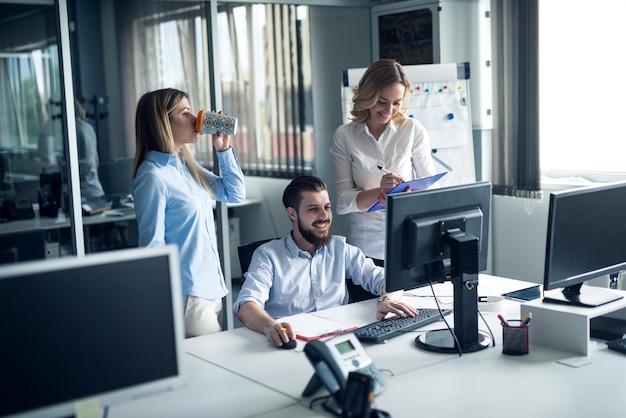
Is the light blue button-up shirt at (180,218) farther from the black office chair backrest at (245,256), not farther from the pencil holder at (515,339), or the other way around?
the pencil holder at (515,339)

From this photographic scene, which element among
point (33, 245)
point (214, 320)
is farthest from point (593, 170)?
point (33, 245)

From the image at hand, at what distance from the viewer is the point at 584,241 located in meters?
2.27

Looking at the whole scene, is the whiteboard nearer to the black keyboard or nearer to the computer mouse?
A: the black keyboard

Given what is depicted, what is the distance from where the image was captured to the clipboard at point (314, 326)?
2.33 m

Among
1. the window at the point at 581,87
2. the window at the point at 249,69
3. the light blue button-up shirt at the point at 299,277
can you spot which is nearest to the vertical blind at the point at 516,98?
the window at the point at 581,87

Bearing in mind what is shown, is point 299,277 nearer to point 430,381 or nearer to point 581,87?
point 430,381

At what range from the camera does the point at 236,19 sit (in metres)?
4.80

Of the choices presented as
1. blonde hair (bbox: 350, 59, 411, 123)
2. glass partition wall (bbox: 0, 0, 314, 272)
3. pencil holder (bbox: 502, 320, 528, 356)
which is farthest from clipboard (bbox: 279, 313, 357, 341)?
glass partition wall (bbox: 0, 0, 314, 272)

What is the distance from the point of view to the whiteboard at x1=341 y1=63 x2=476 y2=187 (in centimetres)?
429

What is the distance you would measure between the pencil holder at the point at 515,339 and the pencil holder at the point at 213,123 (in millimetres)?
1332

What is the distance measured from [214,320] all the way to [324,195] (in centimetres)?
61

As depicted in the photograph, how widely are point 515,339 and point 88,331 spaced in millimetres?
1256

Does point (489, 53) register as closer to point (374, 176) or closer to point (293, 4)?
point (293, 4)

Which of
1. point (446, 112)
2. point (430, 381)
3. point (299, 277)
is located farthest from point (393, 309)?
point (446, 112)
